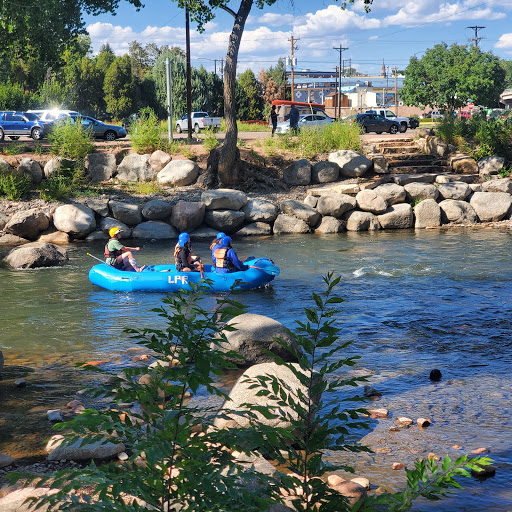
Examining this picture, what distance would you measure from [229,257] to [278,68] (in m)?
66.2

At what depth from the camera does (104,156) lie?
21500mm

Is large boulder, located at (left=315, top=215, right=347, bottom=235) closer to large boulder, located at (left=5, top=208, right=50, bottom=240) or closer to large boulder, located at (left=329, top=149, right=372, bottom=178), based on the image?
large boulder, located at (left=329, top=149, right=372, bottom=178)

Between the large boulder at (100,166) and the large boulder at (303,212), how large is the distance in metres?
6.37

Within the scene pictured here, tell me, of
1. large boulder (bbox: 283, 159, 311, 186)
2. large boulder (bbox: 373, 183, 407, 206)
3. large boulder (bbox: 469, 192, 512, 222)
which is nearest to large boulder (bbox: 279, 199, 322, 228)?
large boulder (bbox: 373, 183, 407, 206)

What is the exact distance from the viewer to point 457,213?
19250mm

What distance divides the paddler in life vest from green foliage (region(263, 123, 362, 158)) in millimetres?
11454

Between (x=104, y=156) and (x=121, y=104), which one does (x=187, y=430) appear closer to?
(x=104, y=156)

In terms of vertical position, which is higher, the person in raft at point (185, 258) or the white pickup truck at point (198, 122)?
the white pickup truck at point (198, 122)

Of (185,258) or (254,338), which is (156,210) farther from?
(254,338)

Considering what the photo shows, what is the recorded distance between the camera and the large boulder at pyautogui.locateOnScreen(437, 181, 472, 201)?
20141 mm

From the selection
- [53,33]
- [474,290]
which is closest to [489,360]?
[474,290]

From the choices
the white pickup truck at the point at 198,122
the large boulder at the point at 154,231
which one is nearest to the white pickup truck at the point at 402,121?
the white pickup truck at the point at 198,122

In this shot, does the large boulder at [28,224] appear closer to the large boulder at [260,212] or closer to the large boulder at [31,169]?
the large boulder at [31,169]

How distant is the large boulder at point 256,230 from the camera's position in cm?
1838
